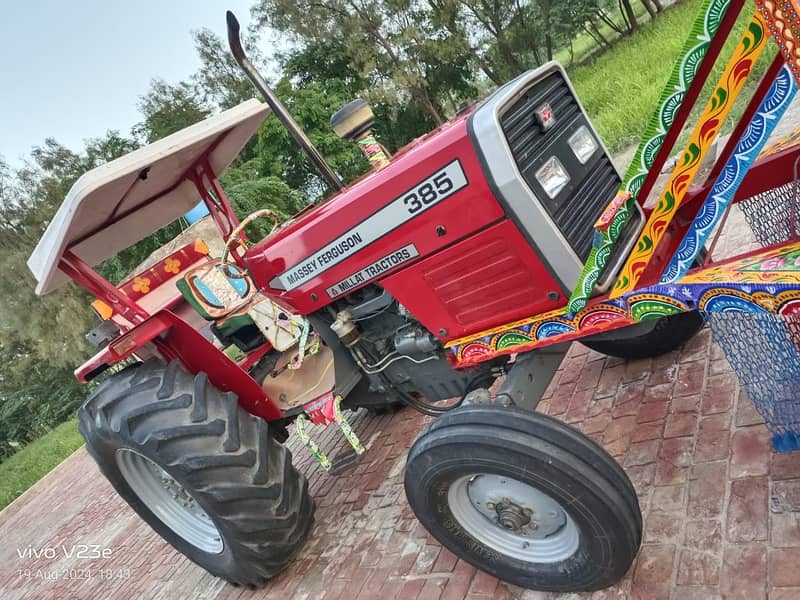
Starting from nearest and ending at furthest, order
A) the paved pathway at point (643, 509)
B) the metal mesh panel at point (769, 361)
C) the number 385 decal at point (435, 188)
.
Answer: the metal mesh panel at point (769, 361) < the paved pathway at point (643, 509) < the number 385 decal at point (435, 188)

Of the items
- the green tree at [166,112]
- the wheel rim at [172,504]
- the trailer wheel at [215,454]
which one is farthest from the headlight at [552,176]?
A: the green tree at [166,112]

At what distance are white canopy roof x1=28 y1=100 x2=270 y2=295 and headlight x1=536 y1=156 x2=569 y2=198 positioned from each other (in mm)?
1536

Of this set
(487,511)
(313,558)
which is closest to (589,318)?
(487,511)

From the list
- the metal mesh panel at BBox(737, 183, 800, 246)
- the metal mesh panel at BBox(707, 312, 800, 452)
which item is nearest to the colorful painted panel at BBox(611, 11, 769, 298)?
the metal mesh panel at BBox(707, 312, 800, 452)

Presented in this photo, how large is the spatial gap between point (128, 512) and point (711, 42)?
504 centimetres

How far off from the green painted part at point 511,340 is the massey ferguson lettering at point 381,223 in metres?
0.60

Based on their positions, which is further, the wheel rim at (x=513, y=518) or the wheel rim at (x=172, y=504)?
the wheel rim at (x=172, y=504)

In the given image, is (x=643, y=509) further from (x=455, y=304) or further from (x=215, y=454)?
(x=215, y=454)

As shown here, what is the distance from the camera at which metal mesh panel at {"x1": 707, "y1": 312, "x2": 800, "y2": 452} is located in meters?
1.74

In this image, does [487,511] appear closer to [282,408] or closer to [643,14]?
[282,408]

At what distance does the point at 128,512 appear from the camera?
15.6 ft

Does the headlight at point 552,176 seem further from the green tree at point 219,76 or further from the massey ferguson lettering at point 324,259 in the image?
the green tree at point 219,76

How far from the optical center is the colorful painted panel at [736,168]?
57.4 inches

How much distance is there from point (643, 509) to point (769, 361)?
2.59ft
